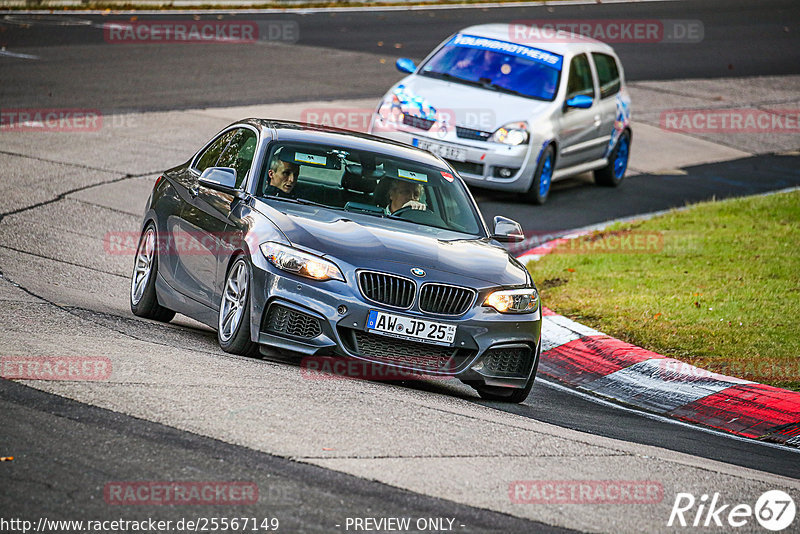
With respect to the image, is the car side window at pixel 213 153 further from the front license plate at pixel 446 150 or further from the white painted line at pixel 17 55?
the white painted line at pixel 17 55

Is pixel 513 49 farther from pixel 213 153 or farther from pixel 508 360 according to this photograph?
pixel 508 360

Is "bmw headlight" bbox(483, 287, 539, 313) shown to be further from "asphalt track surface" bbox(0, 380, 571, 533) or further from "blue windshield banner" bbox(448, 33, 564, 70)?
"blue windshield banner" bbox(448, 33, 564, 70)

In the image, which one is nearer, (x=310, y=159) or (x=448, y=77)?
(x=310, y=159)

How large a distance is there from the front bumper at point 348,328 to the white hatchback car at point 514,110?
6835 millimetres

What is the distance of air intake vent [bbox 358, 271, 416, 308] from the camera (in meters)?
7.55

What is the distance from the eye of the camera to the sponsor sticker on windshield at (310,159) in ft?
28.8

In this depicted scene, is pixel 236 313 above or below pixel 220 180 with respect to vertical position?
below

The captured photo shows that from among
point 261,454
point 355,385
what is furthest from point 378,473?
point 355,385

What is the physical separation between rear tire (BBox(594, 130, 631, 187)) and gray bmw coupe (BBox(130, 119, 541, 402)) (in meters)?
8.87

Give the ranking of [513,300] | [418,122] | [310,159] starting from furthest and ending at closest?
[418,122]
[310,159]
[513,300]

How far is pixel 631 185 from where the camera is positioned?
724 inches

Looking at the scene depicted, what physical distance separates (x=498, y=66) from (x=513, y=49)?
0.42m

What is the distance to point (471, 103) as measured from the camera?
1549 centimetres

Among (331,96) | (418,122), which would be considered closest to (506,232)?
(418,122)
